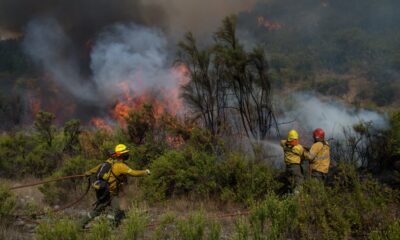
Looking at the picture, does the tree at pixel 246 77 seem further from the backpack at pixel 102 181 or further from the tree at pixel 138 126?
the backpack at pixel 102 181

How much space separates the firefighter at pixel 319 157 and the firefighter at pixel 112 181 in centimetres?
309

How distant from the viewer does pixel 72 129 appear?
1747 centimetres

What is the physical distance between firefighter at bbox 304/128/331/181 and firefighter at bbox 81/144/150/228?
3.09 metres

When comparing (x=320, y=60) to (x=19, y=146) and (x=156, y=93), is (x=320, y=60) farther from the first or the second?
(x=19, y=146)

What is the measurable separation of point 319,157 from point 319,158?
0.02m

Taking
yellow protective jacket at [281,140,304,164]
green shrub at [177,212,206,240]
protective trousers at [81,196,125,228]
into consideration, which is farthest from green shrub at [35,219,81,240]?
yellow protective jacket at [281,140,304,164]


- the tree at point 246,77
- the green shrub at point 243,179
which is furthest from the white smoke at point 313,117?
the green shrub at point 243,179

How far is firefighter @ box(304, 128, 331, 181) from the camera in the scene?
270 inches

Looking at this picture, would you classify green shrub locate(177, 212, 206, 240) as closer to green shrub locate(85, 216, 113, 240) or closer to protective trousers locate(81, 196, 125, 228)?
green shrub locate(85, 216, 113, 240)

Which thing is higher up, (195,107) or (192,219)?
(195,107)

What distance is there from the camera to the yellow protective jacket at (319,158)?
22.5 ft

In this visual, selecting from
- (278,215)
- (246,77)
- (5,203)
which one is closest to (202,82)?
(246,77)

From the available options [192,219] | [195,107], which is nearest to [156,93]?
[195,107]

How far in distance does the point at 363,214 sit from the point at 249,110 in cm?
1044
